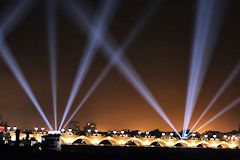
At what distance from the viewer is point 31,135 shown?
449 feet

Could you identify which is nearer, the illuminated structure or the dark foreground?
the dark foreground

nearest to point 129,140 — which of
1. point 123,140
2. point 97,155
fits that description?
point 123,140

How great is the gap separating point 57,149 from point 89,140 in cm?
7366

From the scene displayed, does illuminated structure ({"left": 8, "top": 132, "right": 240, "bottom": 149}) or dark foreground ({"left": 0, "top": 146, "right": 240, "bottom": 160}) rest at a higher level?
illuminated structure ({"left": 8, "top": 132, "right": 240, "bottom": 149})

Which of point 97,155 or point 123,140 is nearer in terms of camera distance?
point 97,155

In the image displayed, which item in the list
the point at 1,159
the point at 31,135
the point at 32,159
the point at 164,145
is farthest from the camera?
the point at 164,145

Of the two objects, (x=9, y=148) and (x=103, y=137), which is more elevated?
(x=103, y=137)

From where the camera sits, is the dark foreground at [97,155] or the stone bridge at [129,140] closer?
the dark foreground at [97,155]

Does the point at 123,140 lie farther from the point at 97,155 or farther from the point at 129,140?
the point at 97,155

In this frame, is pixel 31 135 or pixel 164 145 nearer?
pixel 31 135

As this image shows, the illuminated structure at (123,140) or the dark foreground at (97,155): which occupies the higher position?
the illuminated structure at (123,140)

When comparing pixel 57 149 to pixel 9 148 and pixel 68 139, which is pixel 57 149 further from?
pixel 68 139

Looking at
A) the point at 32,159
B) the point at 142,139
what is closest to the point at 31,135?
the point at 142,139

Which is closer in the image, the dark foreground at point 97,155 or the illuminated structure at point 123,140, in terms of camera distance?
the dark foreground at point 97,155
